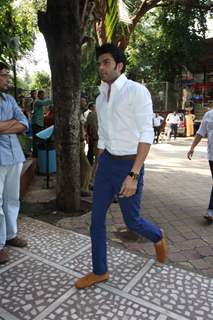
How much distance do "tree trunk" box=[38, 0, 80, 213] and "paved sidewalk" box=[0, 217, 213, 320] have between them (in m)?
1.29

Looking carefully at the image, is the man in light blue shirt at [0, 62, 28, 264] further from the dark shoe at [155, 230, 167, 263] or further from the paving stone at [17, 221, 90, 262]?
the dark shoe at [155, 230, 167, 263]

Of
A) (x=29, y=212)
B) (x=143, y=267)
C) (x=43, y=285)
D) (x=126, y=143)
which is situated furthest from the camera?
(x=29, y=212)

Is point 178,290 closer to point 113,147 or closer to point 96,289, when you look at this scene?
point 96,289

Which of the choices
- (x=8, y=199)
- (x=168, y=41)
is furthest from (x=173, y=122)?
(x=8, y=199)

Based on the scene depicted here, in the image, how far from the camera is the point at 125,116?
268 centimetres

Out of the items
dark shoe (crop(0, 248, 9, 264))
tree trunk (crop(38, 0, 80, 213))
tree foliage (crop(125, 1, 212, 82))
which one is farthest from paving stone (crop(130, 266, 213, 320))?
tree foliage (crop(125, 1, 212, 82))

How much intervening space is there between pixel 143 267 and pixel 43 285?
0.95 m

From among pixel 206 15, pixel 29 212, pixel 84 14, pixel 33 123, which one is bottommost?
pixel 29 212

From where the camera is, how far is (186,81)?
2397 centimetres

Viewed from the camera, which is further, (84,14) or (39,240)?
(84,14)

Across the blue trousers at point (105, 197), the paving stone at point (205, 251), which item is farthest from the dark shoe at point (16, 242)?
the paving stone at point (205, 251)

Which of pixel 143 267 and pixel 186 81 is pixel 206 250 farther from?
pixel 186 81

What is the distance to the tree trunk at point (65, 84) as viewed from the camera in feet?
15.1

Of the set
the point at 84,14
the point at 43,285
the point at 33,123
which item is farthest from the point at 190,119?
the point at 43,285
